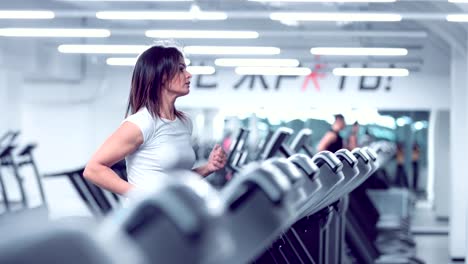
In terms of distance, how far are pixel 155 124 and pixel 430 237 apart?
30.6ft

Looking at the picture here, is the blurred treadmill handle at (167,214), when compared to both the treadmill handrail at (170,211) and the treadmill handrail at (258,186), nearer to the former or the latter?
the treadmill handrail at (170,211)

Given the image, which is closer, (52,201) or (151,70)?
(151,70)

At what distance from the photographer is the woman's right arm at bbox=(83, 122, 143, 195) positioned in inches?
94.6

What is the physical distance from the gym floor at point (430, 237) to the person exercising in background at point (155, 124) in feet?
21.0

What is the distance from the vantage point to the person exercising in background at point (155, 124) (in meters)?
2.51

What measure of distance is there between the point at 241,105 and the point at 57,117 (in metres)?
3.08

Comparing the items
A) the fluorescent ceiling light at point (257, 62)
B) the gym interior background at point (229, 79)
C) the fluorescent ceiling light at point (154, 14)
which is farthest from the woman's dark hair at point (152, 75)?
the fluorescent ceiling light at point (257, 62)

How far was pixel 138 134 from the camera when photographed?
8.19 ft

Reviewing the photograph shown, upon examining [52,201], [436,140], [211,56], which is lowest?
[52,201]

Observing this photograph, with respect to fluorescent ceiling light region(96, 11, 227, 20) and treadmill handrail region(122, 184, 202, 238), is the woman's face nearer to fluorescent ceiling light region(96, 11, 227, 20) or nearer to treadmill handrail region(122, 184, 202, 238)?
treadmill handrail region(122, 184, 202, 238)

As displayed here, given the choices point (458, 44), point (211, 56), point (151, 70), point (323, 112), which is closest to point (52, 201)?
point (211, 56)

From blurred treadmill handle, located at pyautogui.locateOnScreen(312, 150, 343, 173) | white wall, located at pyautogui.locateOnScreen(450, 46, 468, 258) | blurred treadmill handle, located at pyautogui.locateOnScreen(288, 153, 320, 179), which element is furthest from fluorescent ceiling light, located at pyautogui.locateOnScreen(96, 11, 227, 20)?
blurred treadmill handle, located at pyautogui.locateOnScreen(288, 153, 320, 179)

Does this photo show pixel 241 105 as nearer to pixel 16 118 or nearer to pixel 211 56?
pixel 211 56

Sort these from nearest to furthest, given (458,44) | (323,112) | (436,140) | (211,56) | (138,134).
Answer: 1. (138,134)
2. (458,44)
3. (211,56)
4. (436,140)
5. (323,112)
